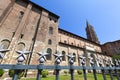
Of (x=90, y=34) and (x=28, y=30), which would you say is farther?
(x=90, y=34)

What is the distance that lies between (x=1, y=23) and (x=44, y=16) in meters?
10.4

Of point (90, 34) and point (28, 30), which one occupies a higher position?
point (90, 34)

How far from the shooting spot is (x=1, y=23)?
16.8m

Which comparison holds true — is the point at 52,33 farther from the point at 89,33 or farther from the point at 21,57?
the point at 89,33

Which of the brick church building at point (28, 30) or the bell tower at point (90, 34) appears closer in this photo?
the brick church building at point (28, 30)

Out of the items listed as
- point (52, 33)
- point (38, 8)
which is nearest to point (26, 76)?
point (52, 33)

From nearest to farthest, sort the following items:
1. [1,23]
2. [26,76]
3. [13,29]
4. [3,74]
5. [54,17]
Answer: [3,74] < [26,76] < [1,23] < [13,29] < [54,17]

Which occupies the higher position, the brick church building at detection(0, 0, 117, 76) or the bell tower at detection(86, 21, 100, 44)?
the bell tower at detection(86, 21, 100, 44)

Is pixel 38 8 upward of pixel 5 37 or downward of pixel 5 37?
upward

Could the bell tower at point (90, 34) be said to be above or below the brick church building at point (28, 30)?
above

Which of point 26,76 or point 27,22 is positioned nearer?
point 26,76

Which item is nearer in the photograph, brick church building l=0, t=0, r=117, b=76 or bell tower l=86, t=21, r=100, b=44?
brick church building l=0, t=0, r=117, b=76

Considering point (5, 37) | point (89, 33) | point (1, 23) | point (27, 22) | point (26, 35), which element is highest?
point (89, 33)

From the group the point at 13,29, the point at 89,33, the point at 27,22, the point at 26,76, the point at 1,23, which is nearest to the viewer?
the point at 26,76
